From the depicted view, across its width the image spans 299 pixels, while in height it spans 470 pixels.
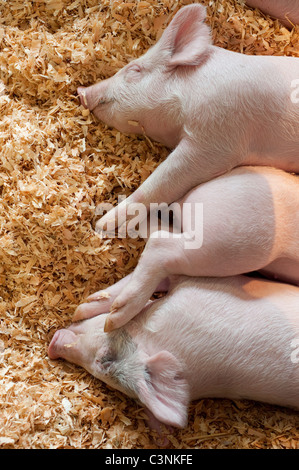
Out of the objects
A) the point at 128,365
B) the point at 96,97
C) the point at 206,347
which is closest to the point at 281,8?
the point at 96,97

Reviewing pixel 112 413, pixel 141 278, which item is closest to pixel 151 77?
pixel 141 278

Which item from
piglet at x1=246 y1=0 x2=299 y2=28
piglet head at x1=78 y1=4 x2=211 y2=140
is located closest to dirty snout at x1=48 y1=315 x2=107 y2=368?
piglet head at x1=78 y1=4 x2=211 y2=140

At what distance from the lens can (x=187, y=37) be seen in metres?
1.97

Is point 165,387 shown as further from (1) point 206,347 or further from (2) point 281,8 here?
(2) point 281,8

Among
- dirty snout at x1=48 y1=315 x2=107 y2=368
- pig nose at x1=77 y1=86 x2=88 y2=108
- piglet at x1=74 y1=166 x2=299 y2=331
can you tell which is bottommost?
dirty snout at x1=48 y1=315 x2=107 y2=368

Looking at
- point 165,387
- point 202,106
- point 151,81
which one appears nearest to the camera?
point 165,387

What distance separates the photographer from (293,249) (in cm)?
187

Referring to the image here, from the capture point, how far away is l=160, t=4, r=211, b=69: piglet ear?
76.5 inches

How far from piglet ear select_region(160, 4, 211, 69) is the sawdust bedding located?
0.15 meters

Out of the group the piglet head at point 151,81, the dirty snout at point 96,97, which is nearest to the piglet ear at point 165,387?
the piglet head at point 151,81

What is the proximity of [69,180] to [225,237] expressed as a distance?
652 mm

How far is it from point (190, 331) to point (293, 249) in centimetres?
46

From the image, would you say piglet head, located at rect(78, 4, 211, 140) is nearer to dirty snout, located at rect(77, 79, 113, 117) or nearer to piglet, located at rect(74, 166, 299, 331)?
dirty snout, located at rect(77, 79, 113, 117)

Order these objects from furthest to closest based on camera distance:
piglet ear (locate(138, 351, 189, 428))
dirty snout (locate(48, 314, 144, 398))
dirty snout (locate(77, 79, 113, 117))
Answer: dirty snout (locate(77, 79, 113, 117)) → dirty snout (locate(48, 314, 144, 398)) → piglet ear (locate(138, 351, 189, 428))
